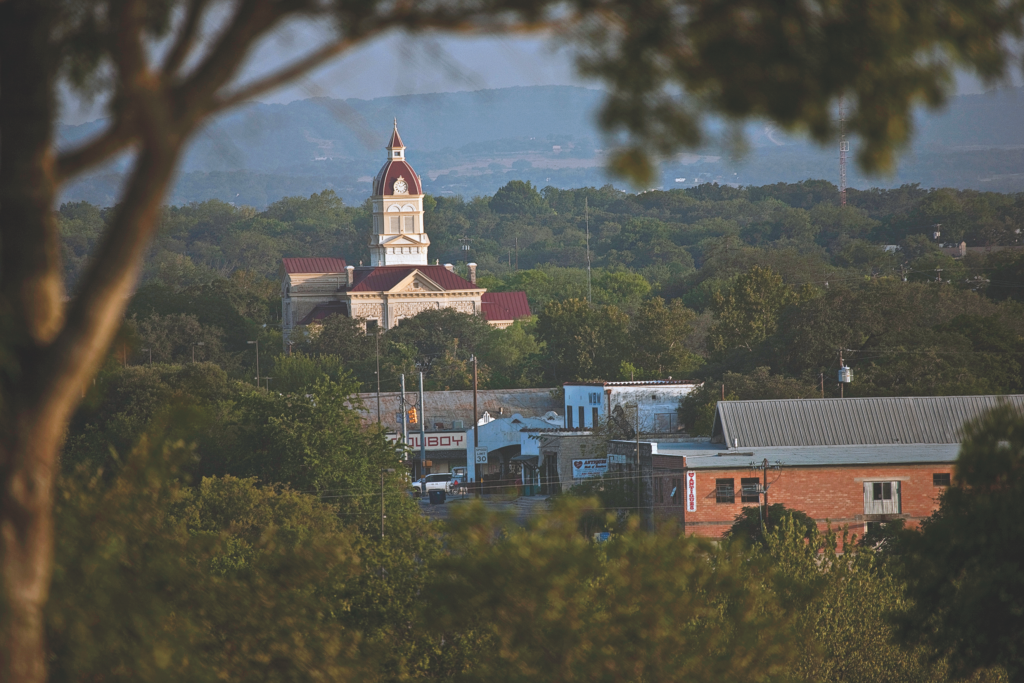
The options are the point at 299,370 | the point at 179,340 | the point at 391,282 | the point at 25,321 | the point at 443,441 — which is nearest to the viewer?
the point at 25,321

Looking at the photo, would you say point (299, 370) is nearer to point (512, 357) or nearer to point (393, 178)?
point (512, 357)

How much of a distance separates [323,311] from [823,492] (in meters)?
60.8

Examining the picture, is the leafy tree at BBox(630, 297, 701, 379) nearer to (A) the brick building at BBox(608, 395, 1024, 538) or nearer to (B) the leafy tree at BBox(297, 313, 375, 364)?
(B) the leafy tree at BBox(297, 313, 375, 364)

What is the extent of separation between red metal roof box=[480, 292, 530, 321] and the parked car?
120 ft

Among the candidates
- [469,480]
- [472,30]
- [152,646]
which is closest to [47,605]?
[152,646]

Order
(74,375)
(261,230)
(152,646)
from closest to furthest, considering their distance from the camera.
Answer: (74,375) < (152,646) < (261,230)

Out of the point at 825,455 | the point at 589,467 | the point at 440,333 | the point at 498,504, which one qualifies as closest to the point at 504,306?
the point at 440,333

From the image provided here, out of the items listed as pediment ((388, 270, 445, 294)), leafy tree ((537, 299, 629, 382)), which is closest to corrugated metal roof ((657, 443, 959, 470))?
leafy tree ((537, 299, 629, 382))

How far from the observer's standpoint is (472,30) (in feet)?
16.5

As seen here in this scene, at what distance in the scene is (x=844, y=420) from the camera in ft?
131

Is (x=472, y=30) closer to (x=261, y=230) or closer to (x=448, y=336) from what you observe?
(x=448, y=336)

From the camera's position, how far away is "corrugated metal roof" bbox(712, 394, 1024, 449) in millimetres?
39250

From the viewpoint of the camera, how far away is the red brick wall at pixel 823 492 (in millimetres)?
33875

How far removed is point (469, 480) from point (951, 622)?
1608 inches
